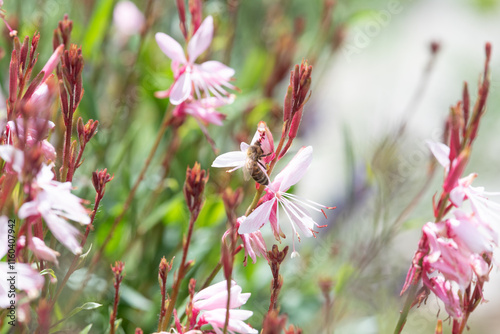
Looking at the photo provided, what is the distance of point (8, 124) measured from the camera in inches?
27.5

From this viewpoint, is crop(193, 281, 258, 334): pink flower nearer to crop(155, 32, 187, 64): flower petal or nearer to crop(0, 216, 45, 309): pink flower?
crop(0, 216, 45, 309): pink flower

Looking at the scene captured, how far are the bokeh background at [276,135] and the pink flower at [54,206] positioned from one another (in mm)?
432

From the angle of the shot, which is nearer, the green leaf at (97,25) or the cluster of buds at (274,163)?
the cluster of buds at (274,163)

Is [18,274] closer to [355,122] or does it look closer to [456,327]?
[456,327]

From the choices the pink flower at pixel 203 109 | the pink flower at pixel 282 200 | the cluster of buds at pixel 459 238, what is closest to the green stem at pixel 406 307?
the cluster of buds at pixel 459 238

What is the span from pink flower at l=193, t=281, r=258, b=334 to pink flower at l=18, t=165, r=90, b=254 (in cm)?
19

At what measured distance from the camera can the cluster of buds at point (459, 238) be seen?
2.23ft

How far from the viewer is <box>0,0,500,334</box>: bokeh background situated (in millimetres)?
1414

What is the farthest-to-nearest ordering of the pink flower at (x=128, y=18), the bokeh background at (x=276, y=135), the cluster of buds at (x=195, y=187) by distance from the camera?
the pink flower at (x=128, y=18)
the bokeh background at (x=276, y=135)
the cluster of buds at (x=195, y=187)

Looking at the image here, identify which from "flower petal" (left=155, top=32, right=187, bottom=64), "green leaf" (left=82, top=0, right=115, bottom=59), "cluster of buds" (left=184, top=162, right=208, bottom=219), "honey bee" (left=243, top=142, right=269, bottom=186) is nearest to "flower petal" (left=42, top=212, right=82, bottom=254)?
"cluster of buds" (left=184, top=162, right=208, bottom=219)

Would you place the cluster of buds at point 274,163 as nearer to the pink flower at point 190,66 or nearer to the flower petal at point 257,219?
the flower petal at point 257,219

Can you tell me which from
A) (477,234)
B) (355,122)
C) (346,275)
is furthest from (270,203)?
(355,122)

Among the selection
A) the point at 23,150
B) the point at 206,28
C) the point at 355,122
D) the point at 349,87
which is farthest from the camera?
the point at 349,87

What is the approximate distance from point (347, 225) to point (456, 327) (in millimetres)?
1185
